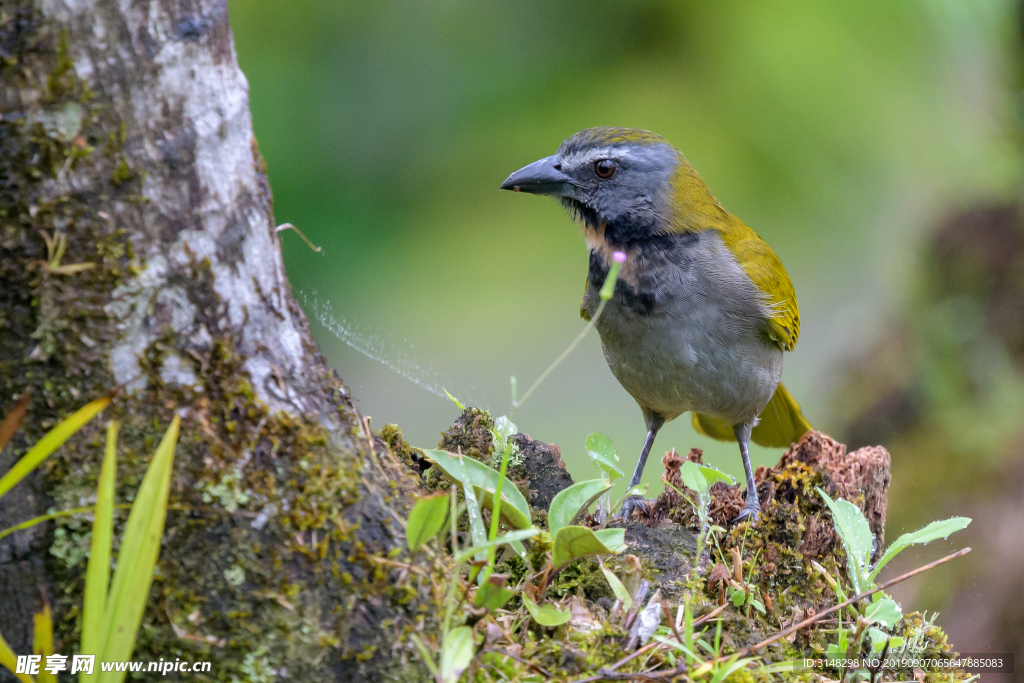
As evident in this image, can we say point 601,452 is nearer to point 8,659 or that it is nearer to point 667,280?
point 667,280

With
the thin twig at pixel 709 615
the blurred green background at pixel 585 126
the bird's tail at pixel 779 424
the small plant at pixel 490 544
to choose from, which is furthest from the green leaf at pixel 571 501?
the blurred green background at pixel 585 126

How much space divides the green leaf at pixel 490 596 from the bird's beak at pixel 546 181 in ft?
6.90

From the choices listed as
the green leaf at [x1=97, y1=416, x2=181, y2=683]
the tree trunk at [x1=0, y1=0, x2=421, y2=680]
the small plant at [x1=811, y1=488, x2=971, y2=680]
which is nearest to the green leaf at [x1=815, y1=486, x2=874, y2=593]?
the small plant at [x1=811, y1=488, x2=971, y2=680]

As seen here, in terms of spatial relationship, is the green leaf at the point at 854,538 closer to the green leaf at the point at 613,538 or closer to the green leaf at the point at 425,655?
the green leaf at the point at 613,538

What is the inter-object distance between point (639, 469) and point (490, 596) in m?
2.09

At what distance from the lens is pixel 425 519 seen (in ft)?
4.95

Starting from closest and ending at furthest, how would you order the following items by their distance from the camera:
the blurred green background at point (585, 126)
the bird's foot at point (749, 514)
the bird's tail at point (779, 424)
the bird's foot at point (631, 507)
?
1. the bird's foot at point (749, 514)
2. the bird's foot at point (631, 507)
3. the bird's tail at point (779, 424)
4. the blurred green background at point (585, 126)

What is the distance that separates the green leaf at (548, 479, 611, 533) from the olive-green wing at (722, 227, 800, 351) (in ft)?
5.57

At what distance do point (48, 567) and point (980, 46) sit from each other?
23.9 ft

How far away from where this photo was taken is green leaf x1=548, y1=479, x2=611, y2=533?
208 cm

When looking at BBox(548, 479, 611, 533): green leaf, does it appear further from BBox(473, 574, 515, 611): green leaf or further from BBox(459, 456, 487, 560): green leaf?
BBox(473, 574, 515, 611): green leaf

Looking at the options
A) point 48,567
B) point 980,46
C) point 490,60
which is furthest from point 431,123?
point 48,567

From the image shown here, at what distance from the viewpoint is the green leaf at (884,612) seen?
206 cm

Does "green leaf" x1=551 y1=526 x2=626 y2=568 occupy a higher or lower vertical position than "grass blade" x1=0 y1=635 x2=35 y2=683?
higher
